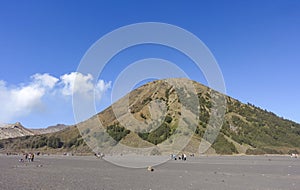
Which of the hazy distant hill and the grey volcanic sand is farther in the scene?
the hazy distant hill

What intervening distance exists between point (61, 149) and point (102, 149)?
32.3 metres

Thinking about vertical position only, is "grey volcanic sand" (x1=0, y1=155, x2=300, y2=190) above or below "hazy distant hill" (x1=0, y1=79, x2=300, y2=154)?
below

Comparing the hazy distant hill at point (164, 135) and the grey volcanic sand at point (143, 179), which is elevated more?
the hazy distant hill at point (164, 135)

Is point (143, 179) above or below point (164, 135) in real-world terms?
below

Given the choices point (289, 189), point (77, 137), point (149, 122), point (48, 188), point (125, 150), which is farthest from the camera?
point (77, 137)

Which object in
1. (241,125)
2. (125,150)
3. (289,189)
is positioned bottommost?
(289,189)

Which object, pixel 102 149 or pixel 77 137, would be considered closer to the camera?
pixel 102 149

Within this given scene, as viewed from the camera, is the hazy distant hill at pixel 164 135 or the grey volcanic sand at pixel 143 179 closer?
the grey volcanic sand at pixel 143 179

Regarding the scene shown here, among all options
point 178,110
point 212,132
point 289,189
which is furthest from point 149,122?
point 289,189

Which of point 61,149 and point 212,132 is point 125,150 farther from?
point 212,132

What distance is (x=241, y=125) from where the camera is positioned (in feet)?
650

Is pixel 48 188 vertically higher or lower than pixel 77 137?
lower

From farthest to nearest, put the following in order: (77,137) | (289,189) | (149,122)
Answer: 1. (77,137)
2. (149,122)
3. (289,189)

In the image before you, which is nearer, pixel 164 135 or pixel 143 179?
pixel 143 179
